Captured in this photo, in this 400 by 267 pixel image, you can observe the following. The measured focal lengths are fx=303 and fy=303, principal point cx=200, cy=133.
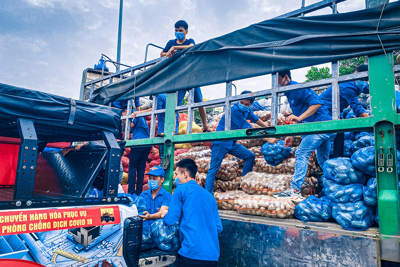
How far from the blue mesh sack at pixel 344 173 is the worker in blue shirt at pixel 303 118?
0.52 metres

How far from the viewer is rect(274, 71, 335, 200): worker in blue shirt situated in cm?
401

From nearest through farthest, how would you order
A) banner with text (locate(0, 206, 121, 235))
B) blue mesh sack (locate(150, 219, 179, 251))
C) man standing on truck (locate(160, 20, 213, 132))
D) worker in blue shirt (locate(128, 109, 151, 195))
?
banner with text (locate(0, 206, 121, 235)) < blue mesh sack (locate(150, 219, 179, 251)) < man standing on truck (locate(160, 20, 213, 132)) < worker in blue shirt (locate(128, 109, 151, 195))

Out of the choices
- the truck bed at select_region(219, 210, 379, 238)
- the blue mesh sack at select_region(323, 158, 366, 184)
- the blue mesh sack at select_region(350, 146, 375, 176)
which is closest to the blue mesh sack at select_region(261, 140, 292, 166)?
the truck bed at select_region(219, 210, 379, 238)

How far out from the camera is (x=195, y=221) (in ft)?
9.79

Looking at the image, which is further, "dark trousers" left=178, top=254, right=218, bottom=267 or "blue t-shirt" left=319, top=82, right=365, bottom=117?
"blue t-shirt" left=319, top=82, right=365, bottom=117

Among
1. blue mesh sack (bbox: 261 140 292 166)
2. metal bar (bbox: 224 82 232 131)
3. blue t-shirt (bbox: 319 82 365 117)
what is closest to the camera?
metal bar (bbox: 224 82 232 131)

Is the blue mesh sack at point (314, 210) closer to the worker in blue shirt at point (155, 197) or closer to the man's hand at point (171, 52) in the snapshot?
the worker in blue shirt at point (155, 197)

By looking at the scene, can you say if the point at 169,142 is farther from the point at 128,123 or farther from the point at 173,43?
the point at 173,43

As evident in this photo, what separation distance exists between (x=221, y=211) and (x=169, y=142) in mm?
1371

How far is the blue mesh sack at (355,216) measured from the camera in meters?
3.15

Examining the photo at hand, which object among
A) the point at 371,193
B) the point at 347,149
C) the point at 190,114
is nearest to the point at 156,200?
the point at 190,114

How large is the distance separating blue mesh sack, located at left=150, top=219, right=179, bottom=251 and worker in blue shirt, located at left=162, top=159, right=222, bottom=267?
36cm

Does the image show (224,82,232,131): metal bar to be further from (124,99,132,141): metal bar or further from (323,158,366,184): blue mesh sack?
(124,99,132,141): metal bar

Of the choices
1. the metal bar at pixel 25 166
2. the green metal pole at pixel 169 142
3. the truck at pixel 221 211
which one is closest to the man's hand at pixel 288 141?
the truck at pixel 221 211
